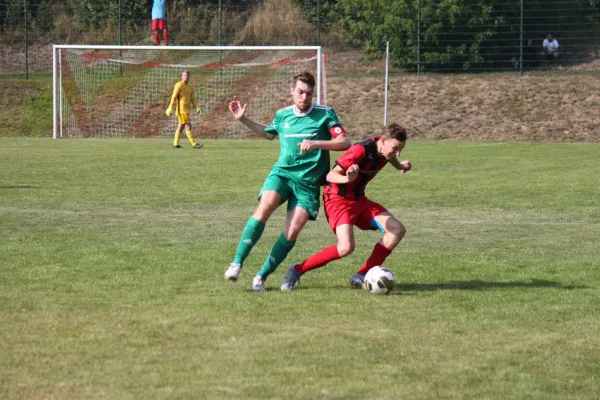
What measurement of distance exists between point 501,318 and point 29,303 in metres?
3.19

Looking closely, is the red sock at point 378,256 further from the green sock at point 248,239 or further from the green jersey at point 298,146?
the green sock at point 248,239

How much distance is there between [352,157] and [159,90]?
25.8 meters

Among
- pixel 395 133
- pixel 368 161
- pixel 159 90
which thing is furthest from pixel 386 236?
pixel 159 90

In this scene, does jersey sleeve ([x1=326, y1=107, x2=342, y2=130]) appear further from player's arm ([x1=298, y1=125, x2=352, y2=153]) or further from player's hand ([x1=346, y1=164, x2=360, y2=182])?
player's hand ([x1=346, y1=164, x2=360, y2=182])

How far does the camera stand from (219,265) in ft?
28.5

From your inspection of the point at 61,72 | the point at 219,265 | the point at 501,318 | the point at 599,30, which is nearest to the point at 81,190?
the point at 219,265

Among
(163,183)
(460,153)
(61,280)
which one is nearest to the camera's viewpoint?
(61,280)

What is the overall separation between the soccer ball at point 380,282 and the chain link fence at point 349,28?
27073mm

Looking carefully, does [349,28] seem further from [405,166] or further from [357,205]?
[357,205]

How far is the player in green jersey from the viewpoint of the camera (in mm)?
7723

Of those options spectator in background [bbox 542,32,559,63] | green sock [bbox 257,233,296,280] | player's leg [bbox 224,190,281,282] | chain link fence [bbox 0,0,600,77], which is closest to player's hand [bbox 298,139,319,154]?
player's leg [bbox 224,190,281,282]

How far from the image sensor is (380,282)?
7.41 meters

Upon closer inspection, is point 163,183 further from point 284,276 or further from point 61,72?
point 61,72

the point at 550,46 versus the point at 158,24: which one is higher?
the point at 158,24
